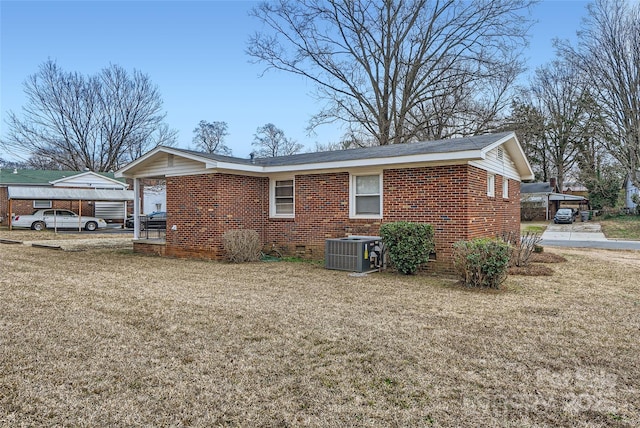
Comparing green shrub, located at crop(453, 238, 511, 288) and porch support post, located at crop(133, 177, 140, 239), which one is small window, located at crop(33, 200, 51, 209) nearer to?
porch support post, located at crop(133, 177, 140, 239)

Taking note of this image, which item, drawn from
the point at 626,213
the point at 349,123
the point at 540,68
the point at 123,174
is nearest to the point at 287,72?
the point at 349,123

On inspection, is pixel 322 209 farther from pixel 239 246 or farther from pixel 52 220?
pixel 52 220

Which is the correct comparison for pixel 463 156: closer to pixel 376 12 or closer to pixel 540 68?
pixel 376 12

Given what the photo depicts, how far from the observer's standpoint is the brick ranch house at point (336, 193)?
356 inches

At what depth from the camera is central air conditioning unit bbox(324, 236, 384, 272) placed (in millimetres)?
9172

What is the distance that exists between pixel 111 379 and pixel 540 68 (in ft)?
135

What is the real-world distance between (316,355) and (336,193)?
7.05 m

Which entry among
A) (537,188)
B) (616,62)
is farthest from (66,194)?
(537,188)

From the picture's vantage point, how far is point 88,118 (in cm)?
3725

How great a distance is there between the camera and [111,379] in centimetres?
341

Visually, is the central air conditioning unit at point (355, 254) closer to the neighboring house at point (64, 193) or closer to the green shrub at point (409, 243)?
the green shrub at point (409, 243)

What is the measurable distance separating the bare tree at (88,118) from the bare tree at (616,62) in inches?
1377

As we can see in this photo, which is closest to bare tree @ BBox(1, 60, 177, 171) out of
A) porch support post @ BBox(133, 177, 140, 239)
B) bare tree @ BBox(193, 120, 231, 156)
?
bare tree @ BBox(193, 120, 231, 156)

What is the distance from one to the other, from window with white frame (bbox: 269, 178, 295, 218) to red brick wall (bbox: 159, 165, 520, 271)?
21cm
